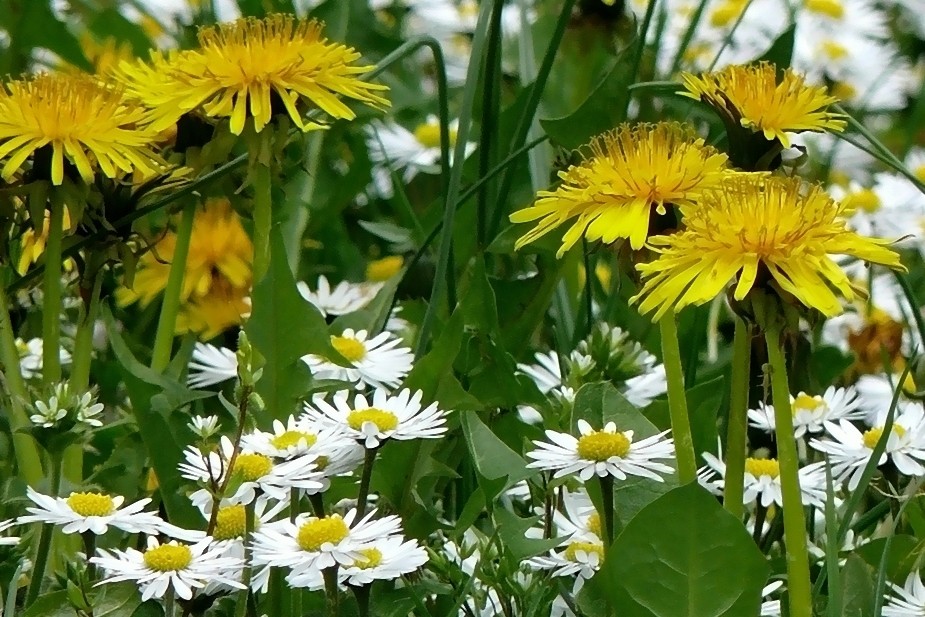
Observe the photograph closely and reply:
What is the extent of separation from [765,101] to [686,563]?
0.27 m

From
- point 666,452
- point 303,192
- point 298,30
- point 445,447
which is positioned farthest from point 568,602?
point 303,192

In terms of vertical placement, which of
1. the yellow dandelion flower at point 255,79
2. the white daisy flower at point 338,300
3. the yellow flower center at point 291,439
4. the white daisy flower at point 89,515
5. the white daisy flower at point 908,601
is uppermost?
the yellow dandelion flower at point 255,79

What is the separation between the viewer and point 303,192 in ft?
4.56

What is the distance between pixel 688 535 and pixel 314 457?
196mm

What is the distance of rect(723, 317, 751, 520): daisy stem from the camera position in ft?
2.27

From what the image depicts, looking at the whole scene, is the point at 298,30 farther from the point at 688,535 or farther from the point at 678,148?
the point at 688,535

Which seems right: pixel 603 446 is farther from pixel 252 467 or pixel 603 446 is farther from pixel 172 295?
pixel 172 295

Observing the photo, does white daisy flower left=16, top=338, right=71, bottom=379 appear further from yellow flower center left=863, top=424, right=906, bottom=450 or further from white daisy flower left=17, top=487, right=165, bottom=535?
yellow flower center left=863, top=424, right=906, bottom=450

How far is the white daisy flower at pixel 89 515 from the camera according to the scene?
675 millimetres

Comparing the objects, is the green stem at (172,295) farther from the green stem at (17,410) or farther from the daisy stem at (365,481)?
the daisy stem at (365,481)

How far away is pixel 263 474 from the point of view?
69 centimetres

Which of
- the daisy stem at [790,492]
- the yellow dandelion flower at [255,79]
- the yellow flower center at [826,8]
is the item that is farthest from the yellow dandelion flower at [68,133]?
the yellow flower center at [826,8]

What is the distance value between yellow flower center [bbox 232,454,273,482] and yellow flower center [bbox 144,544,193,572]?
2.0 inches

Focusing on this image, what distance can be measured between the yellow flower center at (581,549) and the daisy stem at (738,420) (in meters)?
0.08
